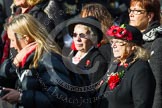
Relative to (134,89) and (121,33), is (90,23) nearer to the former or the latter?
(121,33)

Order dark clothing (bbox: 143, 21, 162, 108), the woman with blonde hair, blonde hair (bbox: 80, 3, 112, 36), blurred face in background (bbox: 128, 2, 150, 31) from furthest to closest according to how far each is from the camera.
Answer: blonde hair (bbox: 80, 3, 112, 36) < blurred face in background (bbox: 128, 2, 150, 31) < dark clothing (bbox: 143, 21, 162, 108) < the woman with blonde hair

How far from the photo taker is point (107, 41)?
18.0 feet

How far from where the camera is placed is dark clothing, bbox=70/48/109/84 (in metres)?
5.09

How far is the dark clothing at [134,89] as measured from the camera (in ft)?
14.8

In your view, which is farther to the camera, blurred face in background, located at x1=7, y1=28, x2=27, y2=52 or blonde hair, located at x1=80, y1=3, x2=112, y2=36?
blonde hair, located at x1=80, y1=3, x2=112, y2=36

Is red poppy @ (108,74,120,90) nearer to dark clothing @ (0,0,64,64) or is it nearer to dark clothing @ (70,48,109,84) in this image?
dark clothing @ (70,48,109,84)

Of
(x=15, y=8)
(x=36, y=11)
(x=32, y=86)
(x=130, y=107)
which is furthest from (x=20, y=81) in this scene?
(x=15, y=8)

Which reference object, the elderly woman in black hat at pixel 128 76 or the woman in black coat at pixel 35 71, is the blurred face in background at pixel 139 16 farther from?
the woman in black coat at pixel 35 71

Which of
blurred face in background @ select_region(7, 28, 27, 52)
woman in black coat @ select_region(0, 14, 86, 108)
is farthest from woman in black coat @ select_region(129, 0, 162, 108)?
blurred face in background @ select_region(7, 28, 27, 52)

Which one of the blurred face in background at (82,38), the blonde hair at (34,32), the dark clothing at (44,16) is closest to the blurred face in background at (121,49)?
the blurred face in background at (82,38)

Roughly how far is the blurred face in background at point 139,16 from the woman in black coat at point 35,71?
4.22ft

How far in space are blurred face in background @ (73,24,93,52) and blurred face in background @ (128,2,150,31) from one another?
501 millimetres

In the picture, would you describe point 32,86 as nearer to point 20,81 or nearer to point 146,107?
point 20,81

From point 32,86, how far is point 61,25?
2.39 metres
